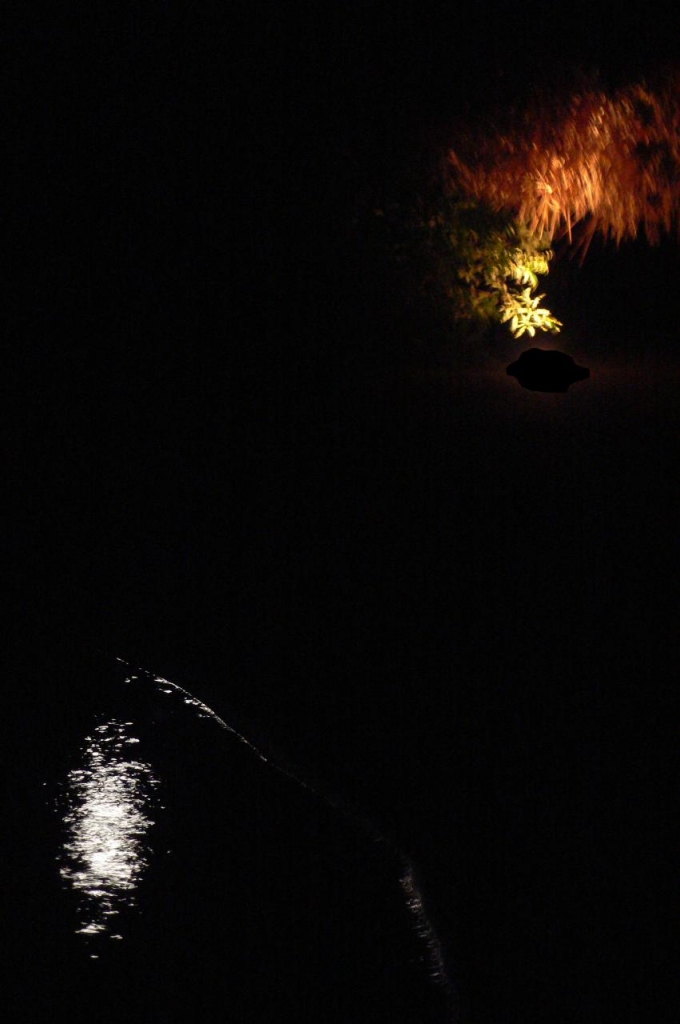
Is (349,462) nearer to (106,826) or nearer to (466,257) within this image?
(466,257)

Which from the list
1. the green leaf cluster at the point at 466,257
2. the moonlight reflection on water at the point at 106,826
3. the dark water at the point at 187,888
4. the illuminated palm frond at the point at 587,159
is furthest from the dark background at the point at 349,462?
the moonlight reflection on water at the point at 106,826

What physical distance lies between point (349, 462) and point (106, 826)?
4.75 meters

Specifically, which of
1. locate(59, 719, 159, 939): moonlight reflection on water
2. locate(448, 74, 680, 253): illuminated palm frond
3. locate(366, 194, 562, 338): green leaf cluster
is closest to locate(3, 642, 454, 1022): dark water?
locate(59, 719, 159, 939): moonlight reflection on water

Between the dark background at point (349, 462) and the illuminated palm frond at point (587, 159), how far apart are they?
288 mm

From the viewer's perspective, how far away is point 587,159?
372 inches

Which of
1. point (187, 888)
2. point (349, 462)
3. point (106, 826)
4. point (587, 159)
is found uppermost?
point (587, 159)

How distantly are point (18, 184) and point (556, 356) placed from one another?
5.96 metres

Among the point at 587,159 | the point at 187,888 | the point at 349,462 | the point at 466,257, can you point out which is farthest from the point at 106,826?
the point at 466,257

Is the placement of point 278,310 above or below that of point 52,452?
above

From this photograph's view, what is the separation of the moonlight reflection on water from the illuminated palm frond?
20.1 feet

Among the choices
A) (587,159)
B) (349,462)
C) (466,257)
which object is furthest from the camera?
(466,257)

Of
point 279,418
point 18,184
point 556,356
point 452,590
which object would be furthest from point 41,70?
point 452,590

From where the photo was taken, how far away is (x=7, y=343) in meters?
12.6

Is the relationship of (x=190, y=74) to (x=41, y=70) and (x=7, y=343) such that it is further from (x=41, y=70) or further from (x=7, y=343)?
(x=7, y=343)
